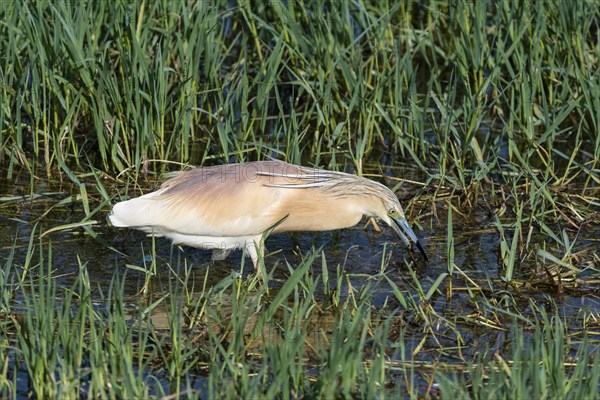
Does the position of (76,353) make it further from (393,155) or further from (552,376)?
(393,155)

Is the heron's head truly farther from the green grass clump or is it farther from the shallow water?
the green grass clump

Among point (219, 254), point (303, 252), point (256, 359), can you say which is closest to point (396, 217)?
point (303, 252)

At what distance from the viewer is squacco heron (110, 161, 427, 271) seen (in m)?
5.52

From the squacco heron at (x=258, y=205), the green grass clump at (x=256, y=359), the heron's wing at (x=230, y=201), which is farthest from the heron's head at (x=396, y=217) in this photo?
the green grass clump at (x=256, y=359)

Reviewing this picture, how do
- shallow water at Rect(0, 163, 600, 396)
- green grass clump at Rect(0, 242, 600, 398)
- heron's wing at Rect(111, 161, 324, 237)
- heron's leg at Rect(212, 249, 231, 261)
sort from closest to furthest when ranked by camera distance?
green grass clump at Rect(0, 242, 600, 398) → shallow water at Rect(0, 163, 600, 396) → heron's wing at Rect(111, 161, 324, 237) → heron's leg at Rect(212, 249, 231, 261)

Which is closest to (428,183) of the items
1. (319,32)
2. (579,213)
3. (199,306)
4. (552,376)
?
(579,213)

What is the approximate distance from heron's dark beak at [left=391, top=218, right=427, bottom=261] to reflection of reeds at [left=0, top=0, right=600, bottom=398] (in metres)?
0.15

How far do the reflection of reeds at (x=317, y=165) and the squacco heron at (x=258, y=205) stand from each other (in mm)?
234

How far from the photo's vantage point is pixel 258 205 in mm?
5531

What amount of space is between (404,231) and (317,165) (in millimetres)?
760

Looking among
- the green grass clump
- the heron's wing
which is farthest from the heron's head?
the green grass clump

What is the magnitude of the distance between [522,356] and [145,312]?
4.96ft

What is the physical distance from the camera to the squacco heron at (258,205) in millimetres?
5523

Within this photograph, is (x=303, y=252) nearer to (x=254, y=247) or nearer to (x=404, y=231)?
(x=254, y=247)
